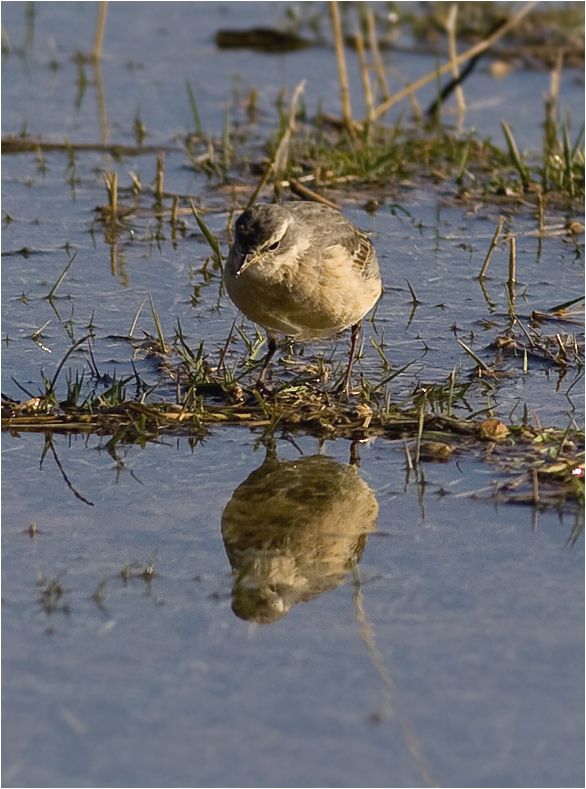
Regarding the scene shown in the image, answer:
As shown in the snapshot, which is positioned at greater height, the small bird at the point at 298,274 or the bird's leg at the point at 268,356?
the small bird at the point at 298,274

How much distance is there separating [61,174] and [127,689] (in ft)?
22.7

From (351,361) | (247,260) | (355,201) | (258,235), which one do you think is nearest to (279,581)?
(247,260)

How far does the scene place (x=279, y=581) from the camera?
5012 mm

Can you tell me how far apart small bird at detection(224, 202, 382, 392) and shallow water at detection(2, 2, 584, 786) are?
1.51ft

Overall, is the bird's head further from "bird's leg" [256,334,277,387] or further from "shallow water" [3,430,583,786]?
"shallow water" [3,430,583,786]

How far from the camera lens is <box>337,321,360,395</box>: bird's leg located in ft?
22.3

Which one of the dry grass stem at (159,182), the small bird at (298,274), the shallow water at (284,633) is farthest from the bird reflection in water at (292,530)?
the dry grass stem at (159,182)

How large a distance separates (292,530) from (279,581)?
0.45m

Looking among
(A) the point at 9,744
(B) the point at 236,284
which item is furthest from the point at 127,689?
(B) the point at 236,284

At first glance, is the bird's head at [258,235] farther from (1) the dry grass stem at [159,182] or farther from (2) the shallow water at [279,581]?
(1) the dry grass stem at [159,182]

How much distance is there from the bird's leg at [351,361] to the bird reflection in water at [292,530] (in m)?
0.75

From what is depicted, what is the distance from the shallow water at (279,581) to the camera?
4.00m

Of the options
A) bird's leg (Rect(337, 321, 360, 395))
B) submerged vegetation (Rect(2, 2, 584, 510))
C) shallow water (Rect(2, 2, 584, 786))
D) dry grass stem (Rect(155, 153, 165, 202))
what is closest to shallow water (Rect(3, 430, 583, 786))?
shallow water (Rect(2, 2, 584, 786))

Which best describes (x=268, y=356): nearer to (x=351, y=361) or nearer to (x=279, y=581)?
(x=351, y=361)
